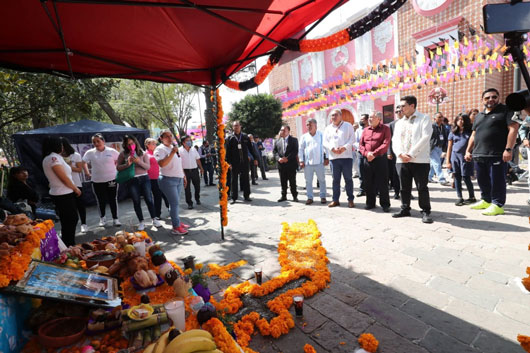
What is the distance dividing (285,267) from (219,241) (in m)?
1.66

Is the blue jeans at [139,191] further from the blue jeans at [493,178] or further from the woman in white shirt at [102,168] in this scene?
the blue jeans at [493,178]

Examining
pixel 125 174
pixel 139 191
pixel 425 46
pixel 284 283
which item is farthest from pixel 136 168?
→ pixel 425 46

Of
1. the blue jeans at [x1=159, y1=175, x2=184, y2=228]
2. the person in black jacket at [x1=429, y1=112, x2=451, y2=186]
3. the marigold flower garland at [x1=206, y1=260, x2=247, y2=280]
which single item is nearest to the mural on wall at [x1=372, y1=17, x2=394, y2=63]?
the person in black jacket at [x1=429, y1=112, x2=451, y2=186]

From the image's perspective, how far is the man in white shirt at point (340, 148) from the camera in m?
6.18

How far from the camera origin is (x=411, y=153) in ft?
15.9

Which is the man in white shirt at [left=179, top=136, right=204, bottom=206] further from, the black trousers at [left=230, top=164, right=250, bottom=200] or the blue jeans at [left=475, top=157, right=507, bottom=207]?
the blue jeans at [left=475, top=157, right=507, bottom=207]

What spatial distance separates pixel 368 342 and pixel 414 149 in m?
3.73

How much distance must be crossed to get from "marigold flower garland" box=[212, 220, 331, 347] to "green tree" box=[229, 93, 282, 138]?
16467 mm

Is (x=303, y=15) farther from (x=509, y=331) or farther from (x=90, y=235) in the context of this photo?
(x=90, y=235)

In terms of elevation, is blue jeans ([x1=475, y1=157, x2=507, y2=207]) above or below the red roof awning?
below

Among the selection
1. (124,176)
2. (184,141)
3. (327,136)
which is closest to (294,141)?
(327,136)

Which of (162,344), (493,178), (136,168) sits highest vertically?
Result: (136,168)

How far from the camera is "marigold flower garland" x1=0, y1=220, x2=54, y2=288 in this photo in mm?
1526

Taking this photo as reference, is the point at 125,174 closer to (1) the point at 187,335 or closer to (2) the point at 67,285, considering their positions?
(2) the point at 67,285
